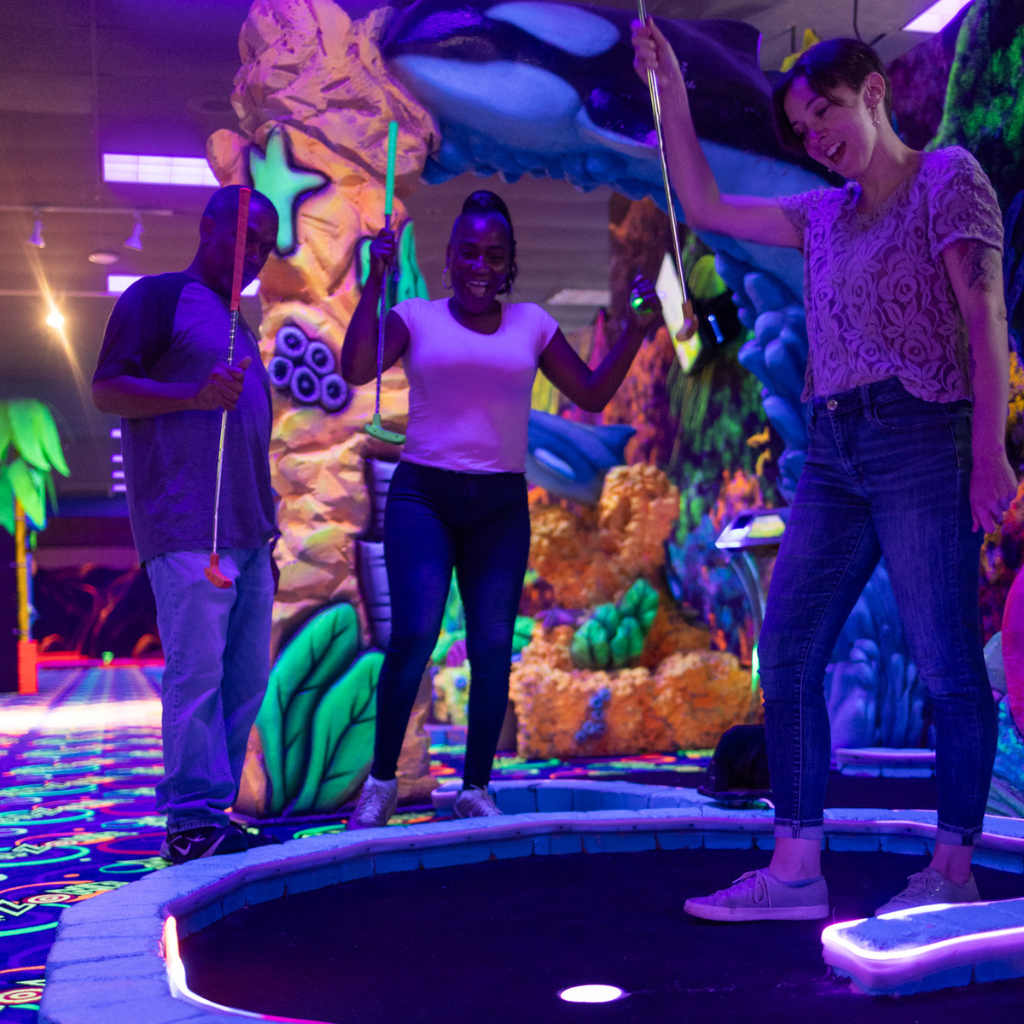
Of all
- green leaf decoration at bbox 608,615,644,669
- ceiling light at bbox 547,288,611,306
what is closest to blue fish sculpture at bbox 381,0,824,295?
green leaf decoration at bbox 608,615,644,669

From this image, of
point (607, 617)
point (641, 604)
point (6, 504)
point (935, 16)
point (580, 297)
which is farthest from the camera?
point (6, 504)

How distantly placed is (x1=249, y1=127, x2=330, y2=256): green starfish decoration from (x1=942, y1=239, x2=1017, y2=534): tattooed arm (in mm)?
2069

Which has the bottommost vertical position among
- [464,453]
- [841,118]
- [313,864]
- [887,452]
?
[313,864]

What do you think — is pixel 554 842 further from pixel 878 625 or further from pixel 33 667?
pixel 33 667

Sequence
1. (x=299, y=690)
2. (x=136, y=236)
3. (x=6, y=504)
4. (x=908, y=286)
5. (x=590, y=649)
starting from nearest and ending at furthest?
1. (x=908, y=286)
2. (x=299, y=690)
3. (x=590, y=649)
4. (x=136, y=236)
5. (x=6, y=504)

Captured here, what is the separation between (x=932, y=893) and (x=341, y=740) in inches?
71.8

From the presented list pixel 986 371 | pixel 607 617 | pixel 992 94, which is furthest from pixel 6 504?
pixel 986 371

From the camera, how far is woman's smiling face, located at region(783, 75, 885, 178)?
4.87 feet

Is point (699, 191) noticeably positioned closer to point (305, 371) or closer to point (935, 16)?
point (305, 371)

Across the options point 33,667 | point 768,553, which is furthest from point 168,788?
point 33,667

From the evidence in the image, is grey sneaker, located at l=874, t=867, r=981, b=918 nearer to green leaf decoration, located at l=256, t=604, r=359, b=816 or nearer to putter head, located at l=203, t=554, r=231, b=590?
putter head, located at l=203, t=554, r=231, b=590

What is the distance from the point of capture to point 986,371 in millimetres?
1392

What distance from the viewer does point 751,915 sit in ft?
4.93

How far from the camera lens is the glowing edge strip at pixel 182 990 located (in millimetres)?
1050
